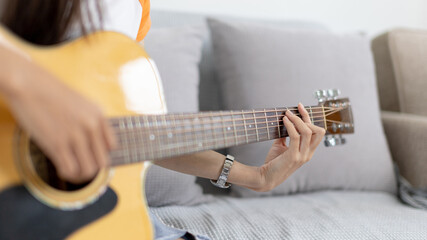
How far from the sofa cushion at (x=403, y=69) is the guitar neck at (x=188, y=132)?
88 cm

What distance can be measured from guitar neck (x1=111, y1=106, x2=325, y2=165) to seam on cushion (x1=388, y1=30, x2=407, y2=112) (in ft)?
2.88

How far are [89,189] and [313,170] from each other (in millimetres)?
779

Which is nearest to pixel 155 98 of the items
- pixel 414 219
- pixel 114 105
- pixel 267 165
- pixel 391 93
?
pixel 114 105

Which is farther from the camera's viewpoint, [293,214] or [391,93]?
[391,93]

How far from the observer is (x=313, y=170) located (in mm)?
1102

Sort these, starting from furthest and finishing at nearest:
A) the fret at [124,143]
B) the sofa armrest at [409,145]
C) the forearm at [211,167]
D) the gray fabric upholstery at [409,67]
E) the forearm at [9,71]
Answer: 1. the gray fabric upholstery at [409,67]
2. the sofa armrest at [409,145]
3. the forearm at [211,167]
4. the fret at [124,143]
5. the forearm at [9,71]

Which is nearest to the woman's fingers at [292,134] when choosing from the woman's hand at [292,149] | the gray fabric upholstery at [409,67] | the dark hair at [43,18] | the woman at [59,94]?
the woman's hand at [292,149]

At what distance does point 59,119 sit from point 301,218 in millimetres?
690

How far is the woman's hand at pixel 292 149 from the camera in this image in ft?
2.49

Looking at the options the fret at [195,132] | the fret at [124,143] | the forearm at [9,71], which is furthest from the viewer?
the fret at [195,132]

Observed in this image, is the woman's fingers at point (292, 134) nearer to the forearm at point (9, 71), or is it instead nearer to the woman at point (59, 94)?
the woman at point (59, 94)

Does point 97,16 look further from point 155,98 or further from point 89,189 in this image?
point 89,189

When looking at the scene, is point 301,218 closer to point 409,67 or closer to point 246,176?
point 246,176

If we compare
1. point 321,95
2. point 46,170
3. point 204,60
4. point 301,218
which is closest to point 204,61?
point 204,60
